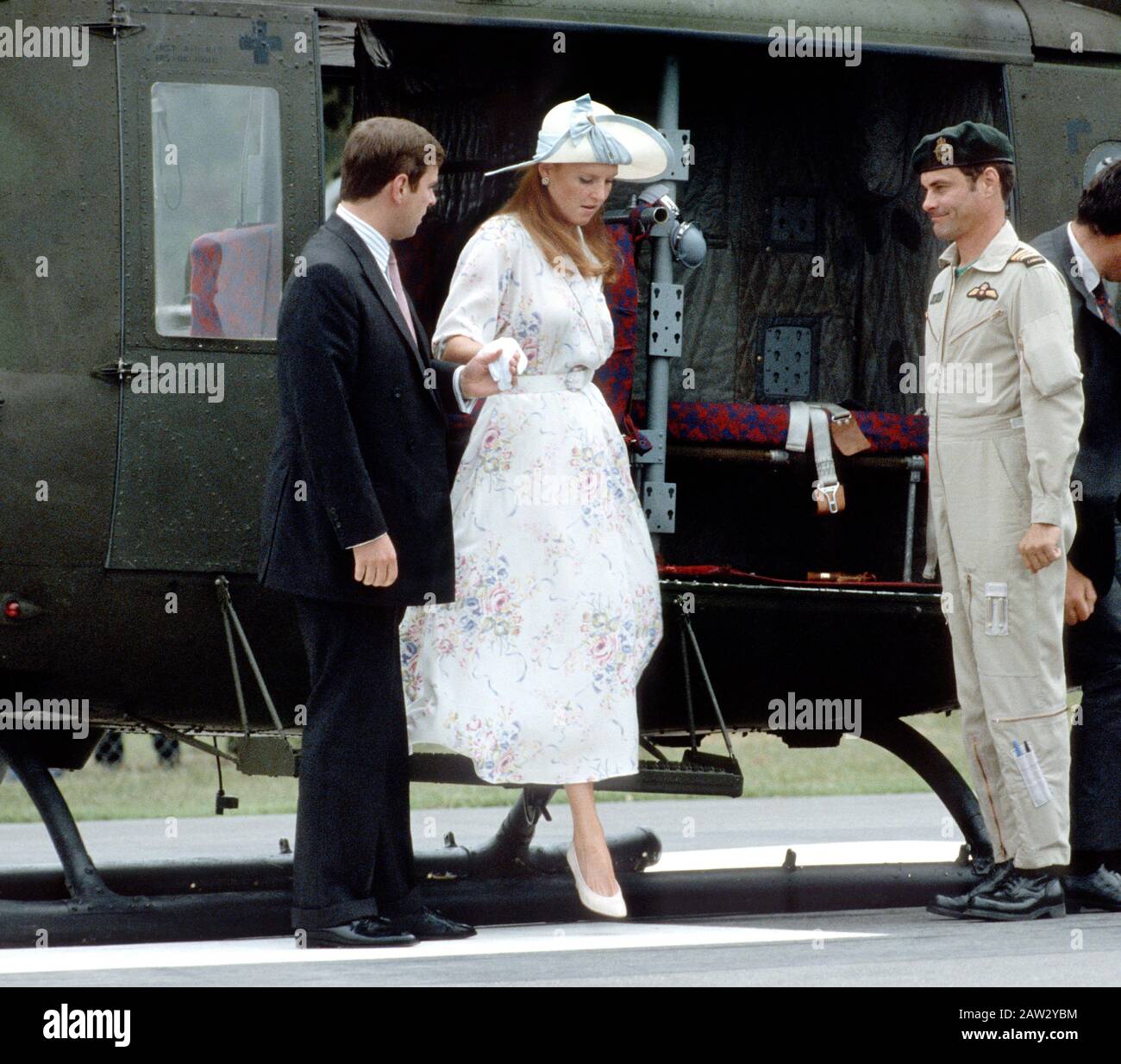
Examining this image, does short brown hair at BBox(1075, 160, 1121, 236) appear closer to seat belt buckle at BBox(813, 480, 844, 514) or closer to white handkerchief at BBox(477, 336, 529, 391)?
seat belt buckle at BBox(813, 480, 844, 514)

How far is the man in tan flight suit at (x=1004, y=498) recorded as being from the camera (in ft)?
17.0

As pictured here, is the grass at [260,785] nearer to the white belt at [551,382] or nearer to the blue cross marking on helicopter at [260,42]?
the white belt at [551,382]

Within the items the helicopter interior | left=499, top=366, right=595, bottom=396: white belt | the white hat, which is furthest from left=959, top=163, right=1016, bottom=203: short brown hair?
the helicopter interior

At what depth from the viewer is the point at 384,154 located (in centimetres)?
489

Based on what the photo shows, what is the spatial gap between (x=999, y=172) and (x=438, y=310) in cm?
200

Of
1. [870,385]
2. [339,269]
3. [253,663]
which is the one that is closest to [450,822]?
[870,385]

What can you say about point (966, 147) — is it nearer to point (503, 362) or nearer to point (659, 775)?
point (503, 362)

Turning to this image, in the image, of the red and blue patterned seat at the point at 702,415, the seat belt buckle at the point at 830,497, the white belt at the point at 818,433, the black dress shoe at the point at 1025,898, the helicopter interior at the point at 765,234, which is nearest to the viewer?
the black dress shoe at the point at 1025,898

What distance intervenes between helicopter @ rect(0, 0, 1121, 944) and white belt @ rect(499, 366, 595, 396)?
56cm

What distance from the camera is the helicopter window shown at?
539 cm

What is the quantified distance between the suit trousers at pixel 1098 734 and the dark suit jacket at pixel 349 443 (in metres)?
1.87

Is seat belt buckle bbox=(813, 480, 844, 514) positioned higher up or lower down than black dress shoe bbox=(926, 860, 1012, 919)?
higher up

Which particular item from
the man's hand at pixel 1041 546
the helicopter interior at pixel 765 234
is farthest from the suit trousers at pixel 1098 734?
the helicopter interior at pixel 765 234

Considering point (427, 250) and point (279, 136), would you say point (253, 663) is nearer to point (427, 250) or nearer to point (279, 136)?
point (279, 136)
